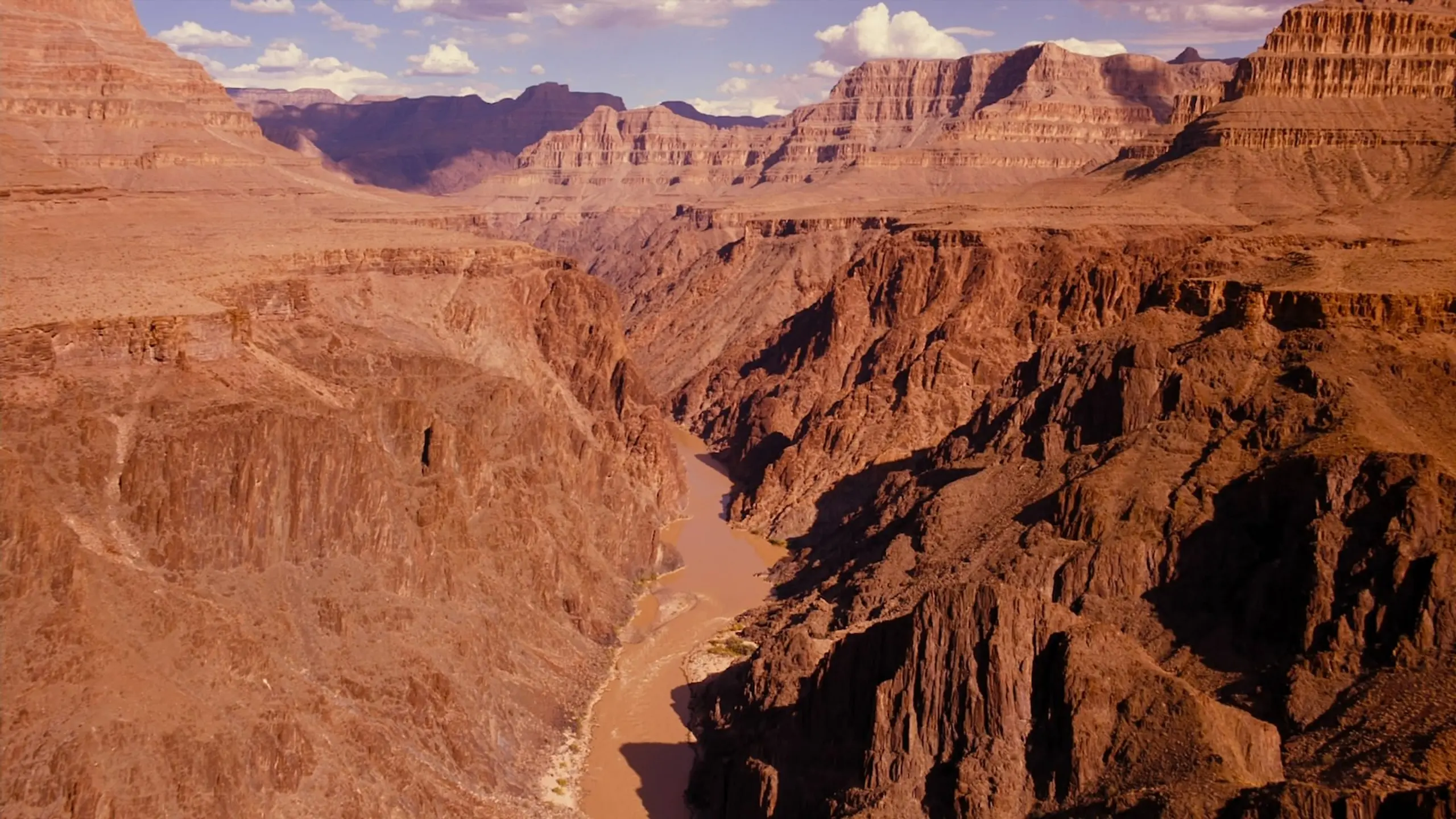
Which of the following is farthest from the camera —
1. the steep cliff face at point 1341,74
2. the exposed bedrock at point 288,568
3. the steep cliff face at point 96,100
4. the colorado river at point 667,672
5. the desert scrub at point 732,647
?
the steep cliff face at point 96,100

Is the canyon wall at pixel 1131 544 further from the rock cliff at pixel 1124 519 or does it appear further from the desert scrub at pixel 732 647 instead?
the desert scrub at pixel 732 647

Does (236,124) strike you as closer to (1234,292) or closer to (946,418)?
(946,418)

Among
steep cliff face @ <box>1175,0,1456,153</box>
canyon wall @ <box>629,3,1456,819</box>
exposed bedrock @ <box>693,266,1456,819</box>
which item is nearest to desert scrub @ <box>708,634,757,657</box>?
exposed bedrock @ <box>693,266,1456,819</box>

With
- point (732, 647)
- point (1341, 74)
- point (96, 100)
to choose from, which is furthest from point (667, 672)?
point (96, 100)

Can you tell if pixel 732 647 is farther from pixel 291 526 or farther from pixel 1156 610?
pixel 291 526

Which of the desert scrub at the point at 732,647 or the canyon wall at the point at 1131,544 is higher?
the canyon wall at the point at 1131,544

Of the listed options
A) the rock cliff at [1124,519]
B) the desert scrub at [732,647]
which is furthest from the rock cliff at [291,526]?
the rock cliff at [1124,519]

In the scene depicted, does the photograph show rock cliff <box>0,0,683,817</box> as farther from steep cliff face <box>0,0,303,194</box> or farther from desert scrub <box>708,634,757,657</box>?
steep cliff face <box>0,0,303,194</box>
